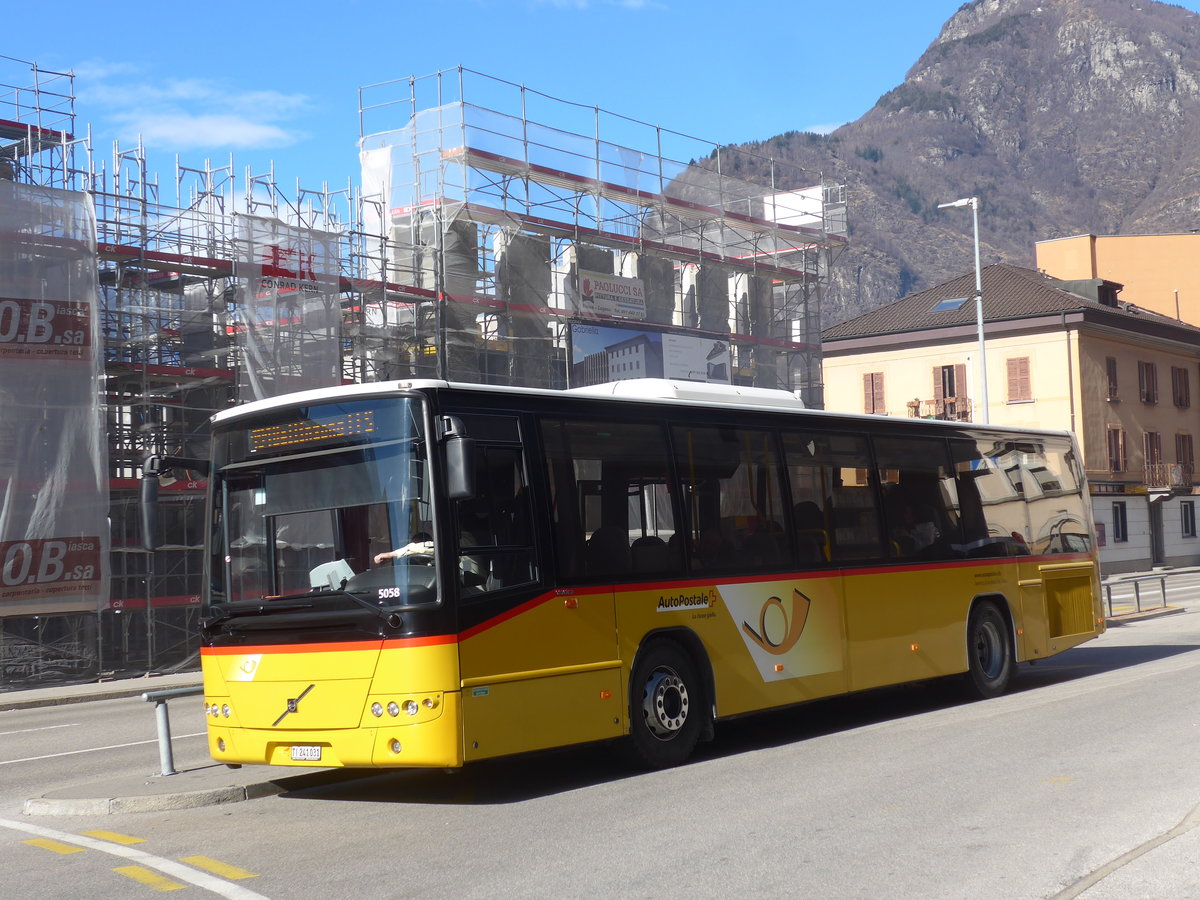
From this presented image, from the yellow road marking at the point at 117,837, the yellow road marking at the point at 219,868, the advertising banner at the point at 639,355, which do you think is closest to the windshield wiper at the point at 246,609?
the yellow road marking at the point at 117,837

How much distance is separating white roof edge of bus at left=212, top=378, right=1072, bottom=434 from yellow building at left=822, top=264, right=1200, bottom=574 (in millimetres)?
41381

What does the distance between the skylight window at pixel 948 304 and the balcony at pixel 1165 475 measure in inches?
416

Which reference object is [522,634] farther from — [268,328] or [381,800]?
[268,328]

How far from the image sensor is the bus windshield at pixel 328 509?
29.7 feet

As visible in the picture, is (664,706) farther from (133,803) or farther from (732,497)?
(133,803)

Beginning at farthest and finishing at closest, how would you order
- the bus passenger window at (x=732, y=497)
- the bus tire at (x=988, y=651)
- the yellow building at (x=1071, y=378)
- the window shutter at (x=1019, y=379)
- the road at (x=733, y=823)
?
the window shutter at (x=1019, y=379)
the yellow building at (x=1071, y=378)
the bus tire at (x=988, y=651)
the bus passenger window at (x=732, y=497)
the road at (x=733, y=823)

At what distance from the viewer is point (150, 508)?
9.67 meters

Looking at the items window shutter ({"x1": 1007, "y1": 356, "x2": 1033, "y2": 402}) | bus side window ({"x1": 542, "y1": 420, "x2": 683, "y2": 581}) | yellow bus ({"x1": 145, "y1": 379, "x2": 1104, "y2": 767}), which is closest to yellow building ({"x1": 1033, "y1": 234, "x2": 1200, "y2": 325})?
window shutter ({"x1": 1007, "y1": 356, "x2": 1033, "y2": 402})

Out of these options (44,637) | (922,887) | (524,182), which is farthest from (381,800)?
(524,182)

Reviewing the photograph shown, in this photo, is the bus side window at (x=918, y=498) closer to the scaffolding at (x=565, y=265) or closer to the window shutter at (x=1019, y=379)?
the scaffolding at (x=565, y=265)

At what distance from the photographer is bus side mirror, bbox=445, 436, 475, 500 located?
8.69 metres

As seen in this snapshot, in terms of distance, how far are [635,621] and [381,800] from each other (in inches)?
91.8

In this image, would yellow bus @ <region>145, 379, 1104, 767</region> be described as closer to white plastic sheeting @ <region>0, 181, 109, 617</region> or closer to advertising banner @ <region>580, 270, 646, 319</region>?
white plastic sheeting @ <region>0, 181, 109, 617</region>

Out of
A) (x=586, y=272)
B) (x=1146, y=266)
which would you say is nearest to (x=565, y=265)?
(x=586, y=272)
